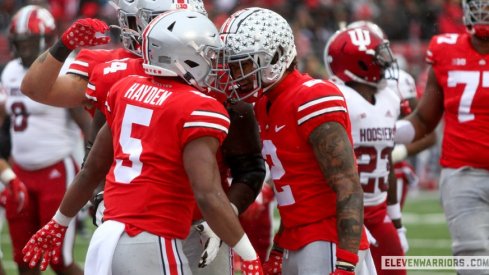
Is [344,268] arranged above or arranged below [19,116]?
above

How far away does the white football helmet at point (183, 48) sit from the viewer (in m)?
4.23

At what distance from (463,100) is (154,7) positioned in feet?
6.73

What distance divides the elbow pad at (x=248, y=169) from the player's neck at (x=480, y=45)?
1.98m

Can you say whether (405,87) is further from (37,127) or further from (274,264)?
(274,264)

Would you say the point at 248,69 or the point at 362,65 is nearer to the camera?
the point at 248,69

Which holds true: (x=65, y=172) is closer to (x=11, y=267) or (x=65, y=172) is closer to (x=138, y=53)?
(x=11, y=267)

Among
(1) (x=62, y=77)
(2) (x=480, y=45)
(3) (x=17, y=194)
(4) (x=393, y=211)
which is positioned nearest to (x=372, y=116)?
(2) (x=480, y=45)

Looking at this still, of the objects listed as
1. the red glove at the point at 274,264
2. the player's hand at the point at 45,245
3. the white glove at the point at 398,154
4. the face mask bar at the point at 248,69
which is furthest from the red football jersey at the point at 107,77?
the white glove at the point at 398,154

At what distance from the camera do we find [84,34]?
16.5 ft

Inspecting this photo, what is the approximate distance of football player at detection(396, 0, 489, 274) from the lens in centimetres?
580

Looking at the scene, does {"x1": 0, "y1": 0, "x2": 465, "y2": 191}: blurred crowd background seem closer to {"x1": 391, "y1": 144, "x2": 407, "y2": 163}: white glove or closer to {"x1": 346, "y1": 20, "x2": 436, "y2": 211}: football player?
{"x1": 346, "y1": 20, "x2": 436, "y2": 211}: football player

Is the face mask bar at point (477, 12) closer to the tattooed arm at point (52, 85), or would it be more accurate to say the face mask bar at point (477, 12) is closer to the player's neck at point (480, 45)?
the player's neck at point (480, 45)

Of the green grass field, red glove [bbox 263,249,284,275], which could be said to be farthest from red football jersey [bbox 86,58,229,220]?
the green grass field

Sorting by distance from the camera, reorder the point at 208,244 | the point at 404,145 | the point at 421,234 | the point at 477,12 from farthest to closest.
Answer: the point at 421,234, the point at 404,145, the point at 477,12, the point at 208,244
